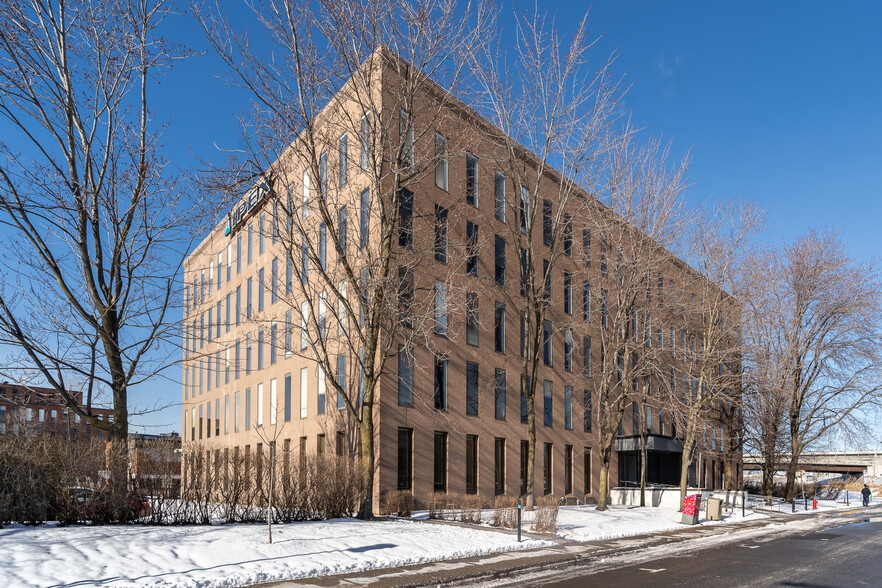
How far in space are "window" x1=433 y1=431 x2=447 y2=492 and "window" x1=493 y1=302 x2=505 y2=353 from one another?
19.7 ft

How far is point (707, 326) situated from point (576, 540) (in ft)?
67.3

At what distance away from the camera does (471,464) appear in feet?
108

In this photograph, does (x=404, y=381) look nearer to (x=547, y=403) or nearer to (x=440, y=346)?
(x=440, y=346)

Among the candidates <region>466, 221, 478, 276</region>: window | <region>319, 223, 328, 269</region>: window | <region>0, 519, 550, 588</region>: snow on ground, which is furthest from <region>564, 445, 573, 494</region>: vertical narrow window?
<region>0, 519, 550, 588</region>: snow on ground

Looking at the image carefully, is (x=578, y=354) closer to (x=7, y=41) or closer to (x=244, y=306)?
(x=244, y=306)

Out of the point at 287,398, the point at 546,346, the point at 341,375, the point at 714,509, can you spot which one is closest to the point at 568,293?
the point at 546,346

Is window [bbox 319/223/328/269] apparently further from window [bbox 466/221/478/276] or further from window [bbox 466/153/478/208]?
window [bbox 466/153/478/208]

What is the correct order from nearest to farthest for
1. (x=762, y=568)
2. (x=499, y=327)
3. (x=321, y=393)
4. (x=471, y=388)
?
(x=762, y=568) → (x=321, y=393) → (x=471, y=388) → (x=499, y=327)

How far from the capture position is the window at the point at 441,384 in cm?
3109

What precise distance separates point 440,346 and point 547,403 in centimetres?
1075

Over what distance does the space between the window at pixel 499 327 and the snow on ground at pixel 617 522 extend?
8.32 meters

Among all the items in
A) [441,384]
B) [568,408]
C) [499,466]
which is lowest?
[499,466]

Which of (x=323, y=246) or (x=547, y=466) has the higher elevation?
(x=323, y=246)

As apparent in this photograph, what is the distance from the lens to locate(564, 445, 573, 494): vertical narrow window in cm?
4041
